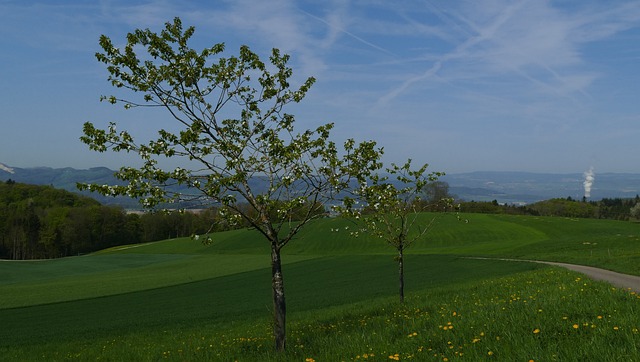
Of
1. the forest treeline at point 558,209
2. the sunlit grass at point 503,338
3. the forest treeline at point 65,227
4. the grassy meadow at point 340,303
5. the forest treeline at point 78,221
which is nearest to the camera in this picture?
the sunlit grass at point 503,338

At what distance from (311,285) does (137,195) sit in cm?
3329

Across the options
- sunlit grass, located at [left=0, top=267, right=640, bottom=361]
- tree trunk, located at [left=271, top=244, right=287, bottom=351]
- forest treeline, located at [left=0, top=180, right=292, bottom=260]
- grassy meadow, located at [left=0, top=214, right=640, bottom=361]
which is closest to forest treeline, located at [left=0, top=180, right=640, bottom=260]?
forest treeline, located at [left=0, top=180, right=292, bottom=260]

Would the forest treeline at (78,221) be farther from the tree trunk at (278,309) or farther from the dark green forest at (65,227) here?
the tree trunk at (278,309)

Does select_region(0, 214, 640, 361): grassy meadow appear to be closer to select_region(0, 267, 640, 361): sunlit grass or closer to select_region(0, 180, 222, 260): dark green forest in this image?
select_region(0, 267, 640, 361): sunlit grass

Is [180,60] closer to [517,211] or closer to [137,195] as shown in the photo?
[137,195]

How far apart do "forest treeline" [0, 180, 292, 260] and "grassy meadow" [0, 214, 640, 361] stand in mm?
23828

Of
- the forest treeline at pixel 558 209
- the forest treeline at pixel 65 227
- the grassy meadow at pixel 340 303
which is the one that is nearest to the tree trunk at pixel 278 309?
the grassy meadow at pixel 340 303

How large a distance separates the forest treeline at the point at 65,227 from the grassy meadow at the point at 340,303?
938 inches

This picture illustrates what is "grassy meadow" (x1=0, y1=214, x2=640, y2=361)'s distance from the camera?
814 cm

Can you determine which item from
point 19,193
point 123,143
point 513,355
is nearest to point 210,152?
point 123,143

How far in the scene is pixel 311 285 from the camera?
41562 mm

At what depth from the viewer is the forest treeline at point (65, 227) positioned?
4326 inches

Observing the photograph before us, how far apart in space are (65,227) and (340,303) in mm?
107045

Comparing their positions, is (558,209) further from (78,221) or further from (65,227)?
(65,227)
